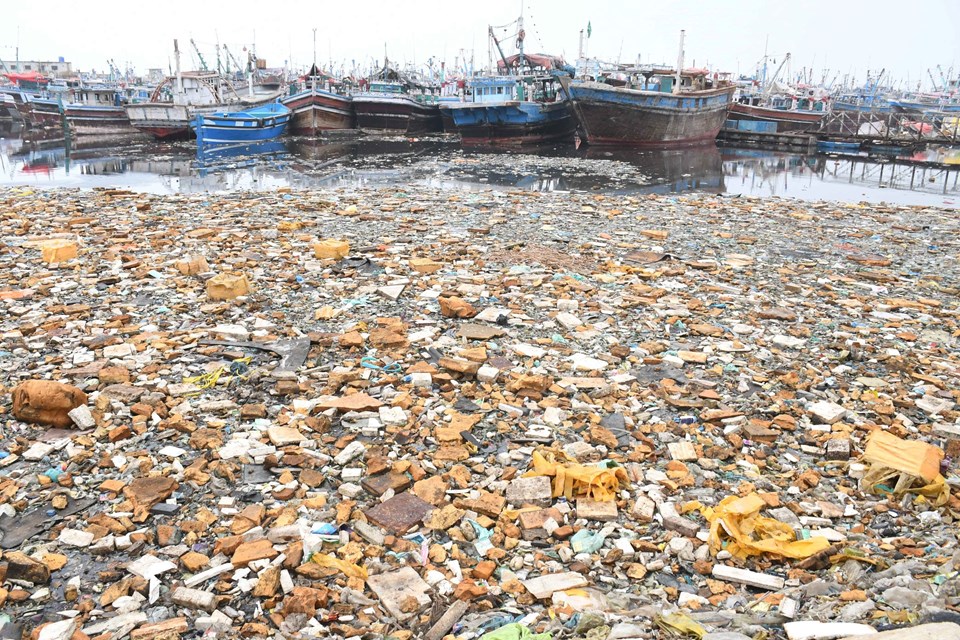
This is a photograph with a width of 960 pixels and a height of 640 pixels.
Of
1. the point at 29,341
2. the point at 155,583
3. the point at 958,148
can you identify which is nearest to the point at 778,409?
the point at 155,583

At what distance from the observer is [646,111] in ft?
98.7

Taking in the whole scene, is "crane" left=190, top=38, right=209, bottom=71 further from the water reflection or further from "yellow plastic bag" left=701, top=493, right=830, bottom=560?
"yellow plastic bag" left=701, top=493, right=830, bottom=560

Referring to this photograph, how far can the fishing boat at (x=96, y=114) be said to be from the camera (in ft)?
118

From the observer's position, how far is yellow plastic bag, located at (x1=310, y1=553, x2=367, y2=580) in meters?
2.78

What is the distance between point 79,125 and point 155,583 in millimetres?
41735

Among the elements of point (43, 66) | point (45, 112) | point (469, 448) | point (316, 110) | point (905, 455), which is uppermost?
point (43, 66)

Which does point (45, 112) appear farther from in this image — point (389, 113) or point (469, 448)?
point (469, 448)

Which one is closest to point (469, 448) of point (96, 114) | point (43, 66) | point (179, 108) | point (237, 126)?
point (237, 126)

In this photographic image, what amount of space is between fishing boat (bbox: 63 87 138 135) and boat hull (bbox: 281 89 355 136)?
921cm

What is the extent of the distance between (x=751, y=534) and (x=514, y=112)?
31.7 metres

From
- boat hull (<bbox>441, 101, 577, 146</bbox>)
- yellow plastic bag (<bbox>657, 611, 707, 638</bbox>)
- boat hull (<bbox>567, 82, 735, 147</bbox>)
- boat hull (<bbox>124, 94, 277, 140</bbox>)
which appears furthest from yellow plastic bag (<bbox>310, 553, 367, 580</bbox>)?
boat hull (<bbox>124, 94, 277, 140</bbox>)

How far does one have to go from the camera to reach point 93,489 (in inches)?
130

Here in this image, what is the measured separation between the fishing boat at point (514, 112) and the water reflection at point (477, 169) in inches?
96.8

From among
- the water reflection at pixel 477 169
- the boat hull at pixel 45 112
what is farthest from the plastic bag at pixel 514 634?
the boat hull at pixel 45 112
